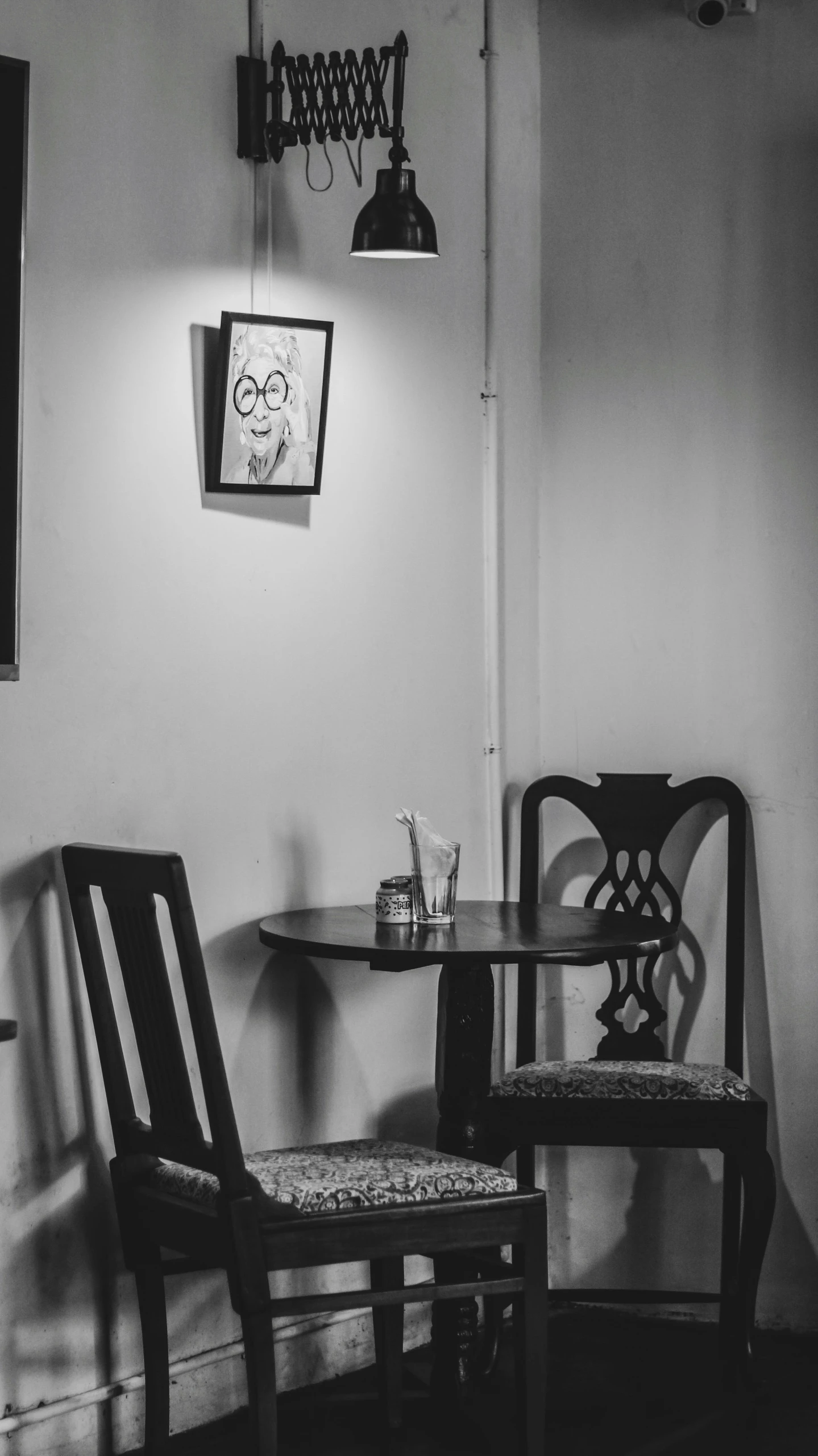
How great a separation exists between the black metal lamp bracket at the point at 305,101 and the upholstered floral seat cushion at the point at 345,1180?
1808 mm

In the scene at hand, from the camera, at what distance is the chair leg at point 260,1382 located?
2.15 metres

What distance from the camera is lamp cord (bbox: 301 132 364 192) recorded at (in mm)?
3035

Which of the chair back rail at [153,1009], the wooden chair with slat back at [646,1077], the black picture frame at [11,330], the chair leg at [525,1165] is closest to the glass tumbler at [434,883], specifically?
the wooden chair with slat back at [646,1077]

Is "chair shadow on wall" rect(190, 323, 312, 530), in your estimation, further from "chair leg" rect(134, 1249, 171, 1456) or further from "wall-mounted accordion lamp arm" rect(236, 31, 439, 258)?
"chair leg" rect(134, 1249, 171, 1456)

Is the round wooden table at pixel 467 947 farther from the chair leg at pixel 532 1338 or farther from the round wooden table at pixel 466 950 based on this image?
the chair leg at pixel 532 1338

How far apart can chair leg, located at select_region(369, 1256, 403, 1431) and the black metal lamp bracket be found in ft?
6.83

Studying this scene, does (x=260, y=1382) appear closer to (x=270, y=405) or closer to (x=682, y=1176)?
(x=682, y=1176)

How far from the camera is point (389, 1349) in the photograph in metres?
2.77

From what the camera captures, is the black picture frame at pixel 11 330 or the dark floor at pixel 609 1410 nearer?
the black picture frame at pixel 11 330

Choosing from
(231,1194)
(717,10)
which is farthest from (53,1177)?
(717,10)

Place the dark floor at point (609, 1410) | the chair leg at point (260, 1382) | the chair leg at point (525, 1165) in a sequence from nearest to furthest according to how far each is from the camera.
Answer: the chair leg at point (260, 1382), the dark floor at point (609, 1410), the chair leg at point (525, 1165)

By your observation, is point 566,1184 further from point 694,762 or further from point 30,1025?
point 30,1025

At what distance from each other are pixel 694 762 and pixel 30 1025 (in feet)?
5.22

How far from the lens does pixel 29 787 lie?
2533mm
